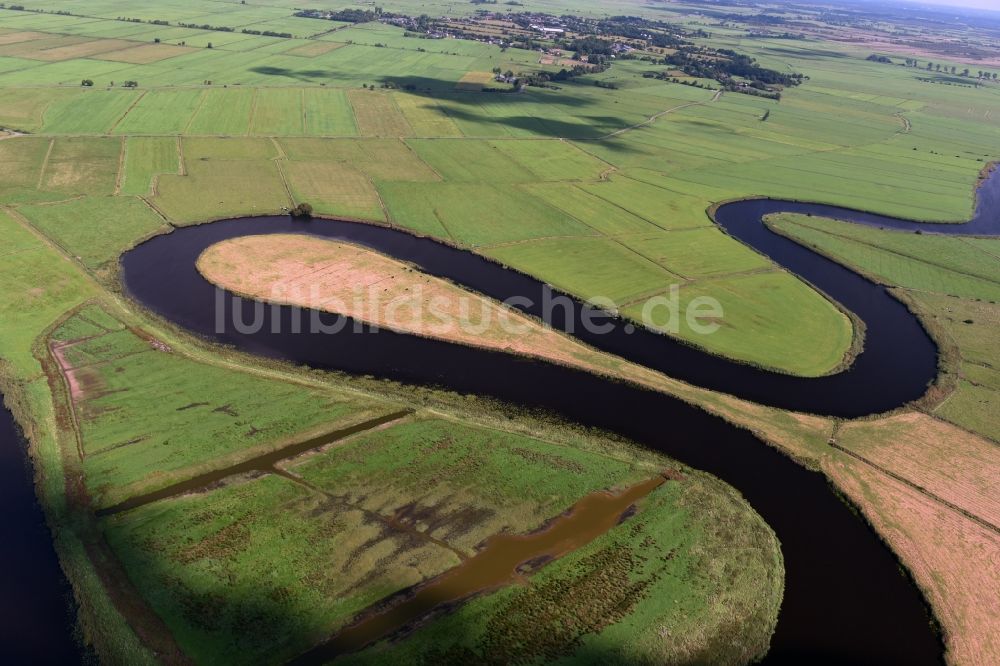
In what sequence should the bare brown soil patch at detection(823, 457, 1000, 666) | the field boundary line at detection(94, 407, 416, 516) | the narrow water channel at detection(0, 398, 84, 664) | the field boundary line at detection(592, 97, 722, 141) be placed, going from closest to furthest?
the narrow water channel at detection(0, 398, 84, 664) → the bare brown soil patch at detection(823, 457, 1000, 666) → the field boundary line at detection(94, 407, 416, 516) → the field boundary line at detection(592, 97, 722, 141)

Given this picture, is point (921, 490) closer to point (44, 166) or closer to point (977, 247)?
point (977, 247)

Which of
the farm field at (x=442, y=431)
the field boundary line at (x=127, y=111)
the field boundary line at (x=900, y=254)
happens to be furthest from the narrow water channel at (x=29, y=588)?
the field boundary line at (x=900, y=254)

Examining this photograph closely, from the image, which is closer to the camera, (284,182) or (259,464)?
(259,464)

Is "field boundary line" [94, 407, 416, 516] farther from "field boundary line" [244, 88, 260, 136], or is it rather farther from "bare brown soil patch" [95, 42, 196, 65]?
"bare brown soil patch" [95, 42, 196, 65]

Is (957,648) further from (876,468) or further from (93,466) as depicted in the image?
(93,466)

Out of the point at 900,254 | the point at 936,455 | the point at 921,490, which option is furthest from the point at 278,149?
the point at 921,490

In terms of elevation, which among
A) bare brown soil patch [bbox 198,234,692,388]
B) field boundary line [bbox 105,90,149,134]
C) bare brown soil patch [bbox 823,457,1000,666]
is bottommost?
bare brown soil patch [bbox 823,457,1000,666]

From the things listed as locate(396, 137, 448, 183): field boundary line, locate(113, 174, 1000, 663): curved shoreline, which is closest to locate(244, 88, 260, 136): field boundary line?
locate(396, 137, 448, 183): field boundary line
